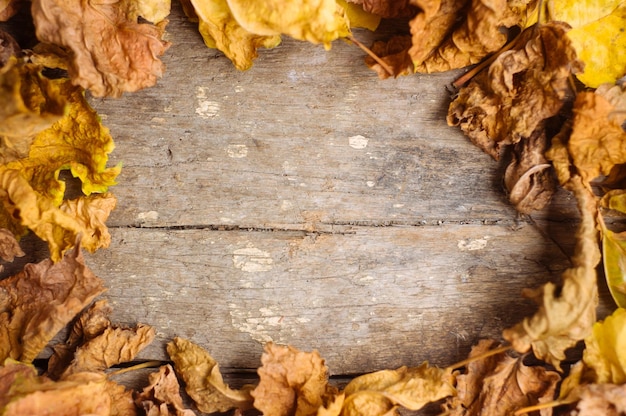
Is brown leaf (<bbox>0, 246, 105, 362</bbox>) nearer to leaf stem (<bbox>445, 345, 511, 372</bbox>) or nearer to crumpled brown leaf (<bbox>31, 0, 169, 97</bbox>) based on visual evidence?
crumpled brown leaf (<bbox>31, 0, 169, 97</bbox>)

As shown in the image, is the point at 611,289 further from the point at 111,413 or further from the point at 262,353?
the point at 111,413

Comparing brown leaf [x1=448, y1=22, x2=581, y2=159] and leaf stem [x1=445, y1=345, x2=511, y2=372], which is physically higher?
brown leaf [x1=448, y1=22, x2=581, y2=159]

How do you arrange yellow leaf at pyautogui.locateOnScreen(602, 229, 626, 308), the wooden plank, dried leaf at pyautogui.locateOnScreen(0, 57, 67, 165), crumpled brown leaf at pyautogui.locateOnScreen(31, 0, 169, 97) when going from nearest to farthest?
dried leaf at pyautogui.locateOnScreen(0, 57, 67, 165) < crumpled brown leaf at pyautogui.locateOnScreen(31, 0, 169, 97) < yellow leaf at pyautogui.locateOnScreen(602, 229, 626, 308) < the wooden plank

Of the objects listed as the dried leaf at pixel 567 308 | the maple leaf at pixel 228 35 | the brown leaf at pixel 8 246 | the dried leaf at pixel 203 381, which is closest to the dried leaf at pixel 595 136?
the dried leaf at pixel 567 308

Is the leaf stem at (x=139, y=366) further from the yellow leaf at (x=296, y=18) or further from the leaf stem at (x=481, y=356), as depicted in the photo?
the yellow leaf at (x=296, y=18)

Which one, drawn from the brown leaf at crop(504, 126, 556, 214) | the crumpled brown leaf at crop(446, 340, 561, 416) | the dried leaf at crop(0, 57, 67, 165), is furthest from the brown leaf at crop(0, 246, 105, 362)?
the brown leaf at crop(504, 126, 556, 214)

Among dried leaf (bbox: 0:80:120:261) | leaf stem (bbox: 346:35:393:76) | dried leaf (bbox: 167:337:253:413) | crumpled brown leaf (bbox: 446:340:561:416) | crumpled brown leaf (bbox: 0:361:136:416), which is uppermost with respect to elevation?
leaf stem (bbox: 346:35:393:76)
